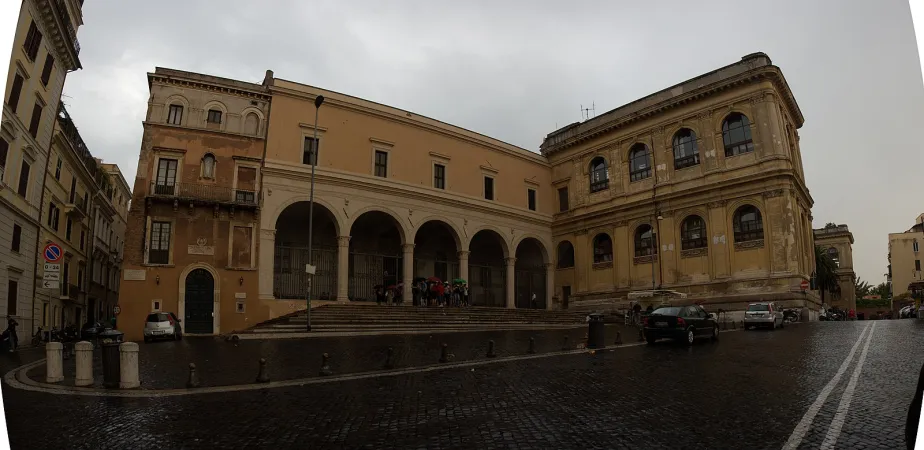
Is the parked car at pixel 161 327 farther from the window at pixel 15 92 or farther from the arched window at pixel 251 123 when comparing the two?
the window at pixel 15 92

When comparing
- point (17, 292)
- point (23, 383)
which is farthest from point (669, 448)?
point (23, 383)

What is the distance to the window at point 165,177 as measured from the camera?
2580 cm

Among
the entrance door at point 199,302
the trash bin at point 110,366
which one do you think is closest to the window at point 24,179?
the trash bin at point 110,366

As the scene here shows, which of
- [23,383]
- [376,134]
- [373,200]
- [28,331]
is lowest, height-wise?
[23,383]

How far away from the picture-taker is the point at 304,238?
3108 cm

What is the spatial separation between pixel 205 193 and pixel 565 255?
2527cm

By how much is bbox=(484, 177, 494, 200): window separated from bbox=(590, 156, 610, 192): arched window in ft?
25.3

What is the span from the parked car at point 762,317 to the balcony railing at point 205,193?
2325cm

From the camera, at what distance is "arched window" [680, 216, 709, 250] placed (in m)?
33.6

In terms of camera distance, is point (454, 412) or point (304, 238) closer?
point (454, 412)

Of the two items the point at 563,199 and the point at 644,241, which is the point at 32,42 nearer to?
the point at 644,241

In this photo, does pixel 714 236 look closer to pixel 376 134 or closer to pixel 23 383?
pixel 376 134

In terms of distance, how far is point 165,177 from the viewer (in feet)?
85.5

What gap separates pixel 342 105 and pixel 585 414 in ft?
88.0
